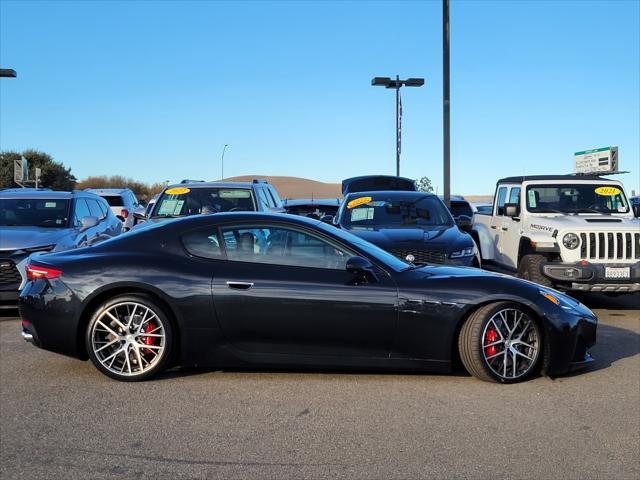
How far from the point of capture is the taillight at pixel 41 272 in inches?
228

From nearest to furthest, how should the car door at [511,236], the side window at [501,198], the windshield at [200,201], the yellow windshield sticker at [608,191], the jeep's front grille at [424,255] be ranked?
the jeep's front grille at [424,255] → the car door at [511,236] → the yellow windshield sticker at [608,191] → the windshield at [200,201] → the side window at [501,198]

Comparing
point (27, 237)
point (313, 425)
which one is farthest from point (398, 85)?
point (313, 425)

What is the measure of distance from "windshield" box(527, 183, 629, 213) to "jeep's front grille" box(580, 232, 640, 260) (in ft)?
4.65

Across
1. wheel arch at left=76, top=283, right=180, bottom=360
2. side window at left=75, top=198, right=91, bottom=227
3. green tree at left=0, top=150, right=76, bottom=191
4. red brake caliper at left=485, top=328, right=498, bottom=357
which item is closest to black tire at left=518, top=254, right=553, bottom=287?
red brake caliper at left=485, top=328, right=498, bottom=357

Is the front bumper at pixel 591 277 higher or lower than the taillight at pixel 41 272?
lower

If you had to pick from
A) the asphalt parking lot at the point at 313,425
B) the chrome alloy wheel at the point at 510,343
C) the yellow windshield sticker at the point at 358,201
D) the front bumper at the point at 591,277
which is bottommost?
the asphalt parking lot at the point at 313,425

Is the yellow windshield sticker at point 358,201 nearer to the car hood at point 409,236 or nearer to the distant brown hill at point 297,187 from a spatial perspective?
the car hood at point 409,236

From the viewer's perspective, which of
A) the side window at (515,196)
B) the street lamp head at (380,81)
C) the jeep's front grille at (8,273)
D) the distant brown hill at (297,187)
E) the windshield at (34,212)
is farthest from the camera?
the distant brown hill at (297,187)

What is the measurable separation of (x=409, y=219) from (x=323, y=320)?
5794 mm

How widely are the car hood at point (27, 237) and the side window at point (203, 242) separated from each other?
13.2ft

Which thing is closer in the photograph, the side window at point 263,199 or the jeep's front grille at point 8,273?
the jeep's front grille at point 8,273

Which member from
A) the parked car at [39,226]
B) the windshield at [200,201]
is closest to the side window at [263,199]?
the windshield at [200,201]

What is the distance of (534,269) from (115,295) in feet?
19.9

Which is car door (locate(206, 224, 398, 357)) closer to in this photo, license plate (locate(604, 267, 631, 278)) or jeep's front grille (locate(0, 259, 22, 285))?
jeep's front grille (locate(0, 259, 22, 285))
